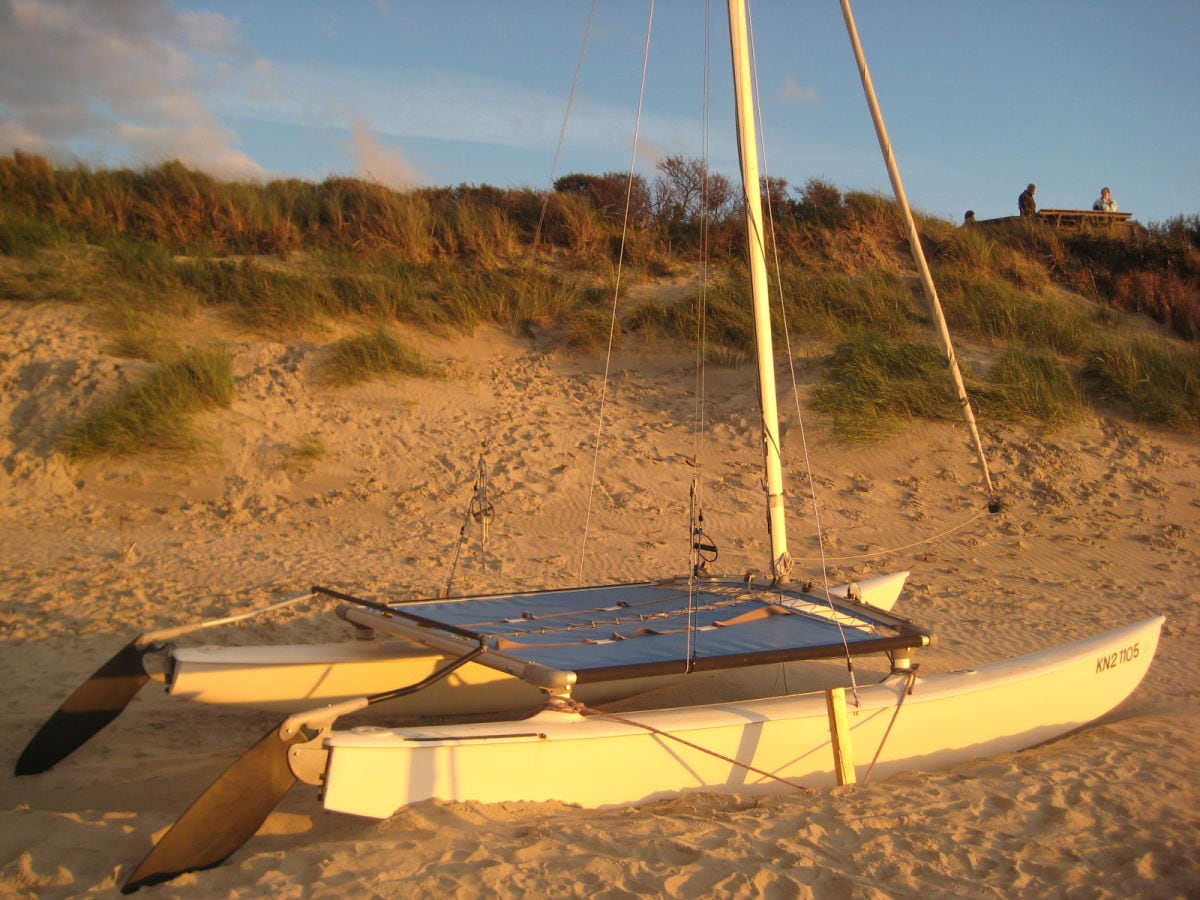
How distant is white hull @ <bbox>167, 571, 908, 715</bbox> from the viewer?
4648 millimetres

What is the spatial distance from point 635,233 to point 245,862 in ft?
42.4

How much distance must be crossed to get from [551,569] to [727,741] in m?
3.92

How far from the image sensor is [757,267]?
588cm

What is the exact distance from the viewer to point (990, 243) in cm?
1520

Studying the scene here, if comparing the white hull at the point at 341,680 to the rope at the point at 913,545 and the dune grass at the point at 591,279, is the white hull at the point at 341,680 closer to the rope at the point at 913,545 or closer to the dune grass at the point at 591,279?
the rope at the point at 913,545

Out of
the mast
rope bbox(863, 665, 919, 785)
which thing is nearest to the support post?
rope bbox(863, 665, 919, 785)

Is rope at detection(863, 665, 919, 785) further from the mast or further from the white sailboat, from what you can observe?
the mast

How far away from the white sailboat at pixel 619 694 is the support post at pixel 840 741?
0.04 ft

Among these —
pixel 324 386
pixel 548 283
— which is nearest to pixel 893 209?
pixel 548 283

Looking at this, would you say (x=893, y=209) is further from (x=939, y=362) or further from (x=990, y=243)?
(x=939, y=362)

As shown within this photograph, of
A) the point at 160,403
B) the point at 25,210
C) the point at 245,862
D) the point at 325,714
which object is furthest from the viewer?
the point at 25,210

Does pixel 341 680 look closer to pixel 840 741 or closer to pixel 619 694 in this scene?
pixel 619 694

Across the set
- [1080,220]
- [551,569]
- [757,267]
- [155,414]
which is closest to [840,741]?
[757,267]

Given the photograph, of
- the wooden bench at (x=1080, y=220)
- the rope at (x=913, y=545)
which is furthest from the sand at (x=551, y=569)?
the wooden bench at (x=1080, y=220)
